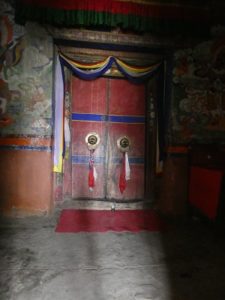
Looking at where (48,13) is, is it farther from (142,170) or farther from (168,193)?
(168,193)

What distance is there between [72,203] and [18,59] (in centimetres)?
213

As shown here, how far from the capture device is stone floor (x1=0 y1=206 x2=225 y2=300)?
1805 millimetres

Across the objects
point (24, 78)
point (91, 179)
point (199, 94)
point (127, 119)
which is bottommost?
point (91, 179)

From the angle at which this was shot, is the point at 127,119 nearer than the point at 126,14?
No

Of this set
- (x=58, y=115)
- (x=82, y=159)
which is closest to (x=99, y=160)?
(x=82, y=159)

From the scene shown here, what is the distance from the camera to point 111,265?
2191mm

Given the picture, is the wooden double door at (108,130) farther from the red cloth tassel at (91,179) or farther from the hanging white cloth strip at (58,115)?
the hanging white cloth strip at (58,115)

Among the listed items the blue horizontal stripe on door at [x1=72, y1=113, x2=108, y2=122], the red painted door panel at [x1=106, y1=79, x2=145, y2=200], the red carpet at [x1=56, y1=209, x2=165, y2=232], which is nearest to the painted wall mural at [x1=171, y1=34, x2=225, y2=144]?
the red painted door panel at [x1=106, y1=79, x2=145, y2=200]

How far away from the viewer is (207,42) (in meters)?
3.85

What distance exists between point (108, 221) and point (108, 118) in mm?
1534

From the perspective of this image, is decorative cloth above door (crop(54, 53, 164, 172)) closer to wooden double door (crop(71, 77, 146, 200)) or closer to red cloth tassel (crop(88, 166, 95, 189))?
wooden double door (crop(71, 77, 146, 200))

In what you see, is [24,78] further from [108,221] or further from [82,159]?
[108,221]

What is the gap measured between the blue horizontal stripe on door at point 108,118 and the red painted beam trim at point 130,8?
4.62 feet

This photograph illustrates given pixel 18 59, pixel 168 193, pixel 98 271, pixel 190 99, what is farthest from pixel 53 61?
pixel 98 271
